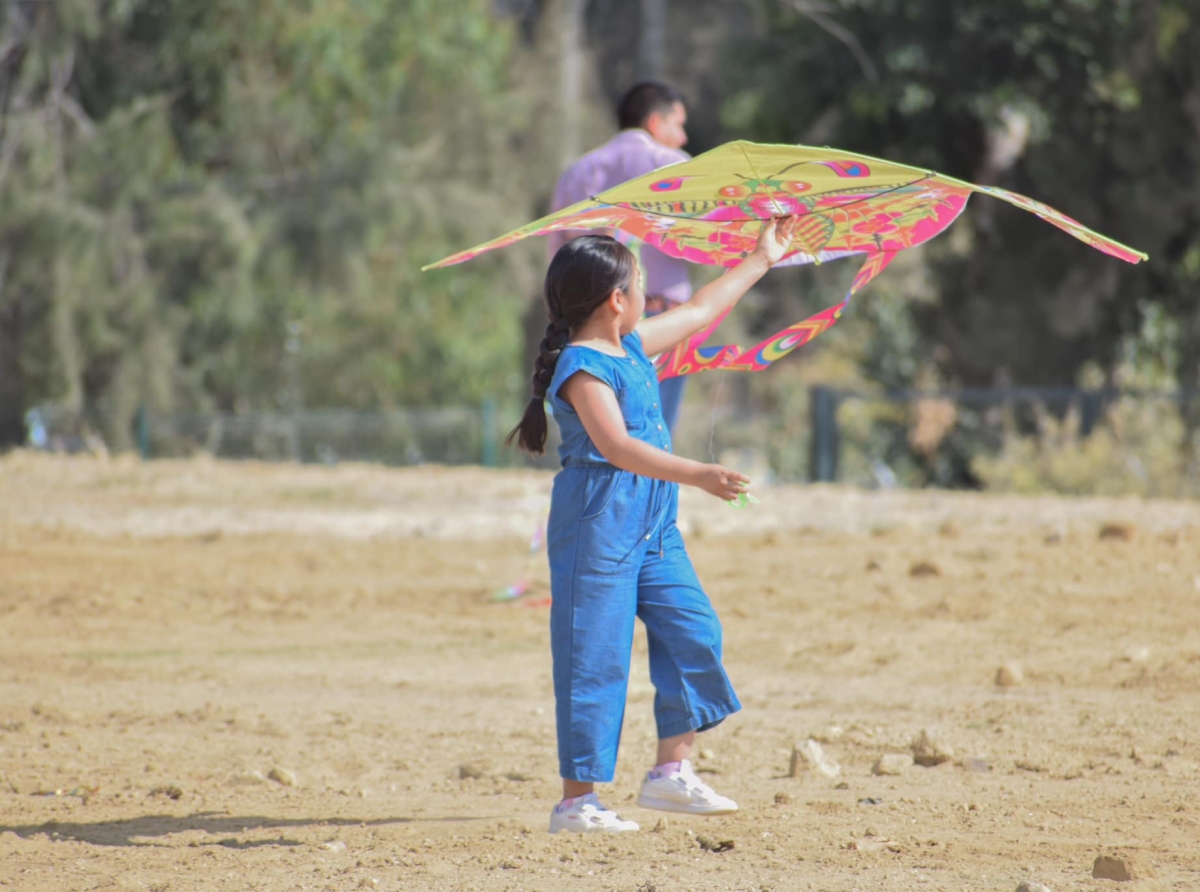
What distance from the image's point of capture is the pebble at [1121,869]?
311cm

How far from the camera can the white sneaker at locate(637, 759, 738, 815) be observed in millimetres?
A: 3566

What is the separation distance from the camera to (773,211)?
4223 mm

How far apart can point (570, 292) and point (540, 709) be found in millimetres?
2114

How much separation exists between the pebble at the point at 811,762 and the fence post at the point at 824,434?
10295 millimetres

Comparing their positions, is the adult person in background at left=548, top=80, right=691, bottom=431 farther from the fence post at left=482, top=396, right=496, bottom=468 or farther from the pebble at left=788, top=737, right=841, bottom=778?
the fence post at left=482, top=396, right=496, bottom=468

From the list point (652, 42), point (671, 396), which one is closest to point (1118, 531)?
point (671, 396)

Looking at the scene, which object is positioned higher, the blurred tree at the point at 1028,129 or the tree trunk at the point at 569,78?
the tree trunk at the point at 569,78

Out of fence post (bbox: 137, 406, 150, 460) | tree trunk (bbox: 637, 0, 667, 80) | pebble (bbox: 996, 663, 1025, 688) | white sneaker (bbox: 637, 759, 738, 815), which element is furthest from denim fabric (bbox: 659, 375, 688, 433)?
tree trunk (bbox: 637, 0, 667, 80)

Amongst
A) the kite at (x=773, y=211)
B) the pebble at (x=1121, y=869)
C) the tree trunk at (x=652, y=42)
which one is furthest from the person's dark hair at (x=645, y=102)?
the tree trunk at (x=652, y=42)

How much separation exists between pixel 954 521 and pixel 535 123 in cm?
1309

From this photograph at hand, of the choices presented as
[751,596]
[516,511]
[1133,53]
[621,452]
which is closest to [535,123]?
[1133,53]

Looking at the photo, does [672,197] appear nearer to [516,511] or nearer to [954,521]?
[954,521]

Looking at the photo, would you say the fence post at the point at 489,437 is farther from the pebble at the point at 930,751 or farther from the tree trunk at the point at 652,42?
the pebble at the point at 930,751

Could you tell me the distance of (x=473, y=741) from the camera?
4.82m
